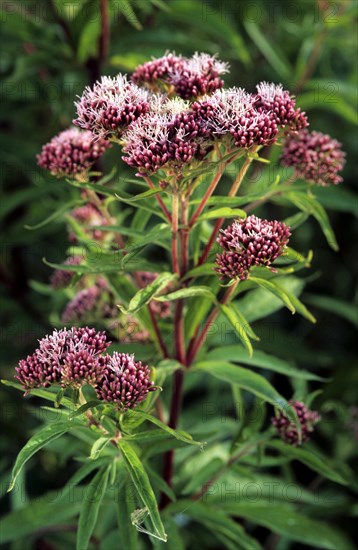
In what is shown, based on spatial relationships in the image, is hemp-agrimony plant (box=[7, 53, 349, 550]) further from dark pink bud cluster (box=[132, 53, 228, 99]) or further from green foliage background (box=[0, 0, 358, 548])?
green foliage background (box=[0, 0, 358, 548])

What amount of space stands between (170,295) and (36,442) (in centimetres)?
39

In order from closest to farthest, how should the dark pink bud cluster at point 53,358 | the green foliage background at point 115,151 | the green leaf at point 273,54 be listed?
1. the dark pink bud cluster at point 53,358
2. the green foliage background at point 115,151
3. the green leaf at point 273,54

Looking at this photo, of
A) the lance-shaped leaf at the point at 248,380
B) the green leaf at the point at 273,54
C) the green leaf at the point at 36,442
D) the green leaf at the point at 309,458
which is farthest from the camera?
the green leaf at the point at 273,54

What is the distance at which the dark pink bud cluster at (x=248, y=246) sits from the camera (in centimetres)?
140

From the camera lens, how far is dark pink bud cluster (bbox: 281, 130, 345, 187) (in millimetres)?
1800

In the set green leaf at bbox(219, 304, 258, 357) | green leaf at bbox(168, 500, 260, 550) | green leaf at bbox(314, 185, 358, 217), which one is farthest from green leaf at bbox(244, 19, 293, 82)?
green leaf at bbox(168, 500, 260, 550)

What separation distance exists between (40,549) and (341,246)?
1882 mm

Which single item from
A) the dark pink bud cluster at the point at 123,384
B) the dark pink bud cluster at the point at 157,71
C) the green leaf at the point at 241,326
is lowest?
the dark pink bud cluster at the point at 123,384

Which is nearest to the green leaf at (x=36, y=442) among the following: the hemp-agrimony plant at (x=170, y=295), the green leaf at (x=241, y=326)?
the hemp-agrimony plant at (x=170, y=295)

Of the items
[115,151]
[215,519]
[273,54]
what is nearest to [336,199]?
[273,54]

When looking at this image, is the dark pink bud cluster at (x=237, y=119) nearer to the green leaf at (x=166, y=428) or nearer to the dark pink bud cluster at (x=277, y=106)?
the dark pink bud cluster at (x=277, y=106)

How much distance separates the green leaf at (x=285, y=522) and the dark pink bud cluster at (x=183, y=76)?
1.08 meters

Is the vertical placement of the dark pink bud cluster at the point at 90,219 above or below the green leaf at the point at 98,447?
above

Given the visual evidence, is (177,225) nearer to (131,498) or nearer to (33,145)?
(131,498)
